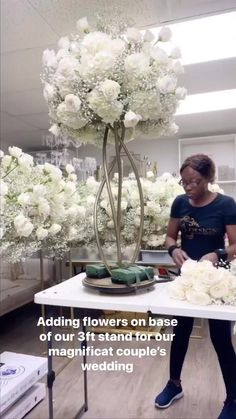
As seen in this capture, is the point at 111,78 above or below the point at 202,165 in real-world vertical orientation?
above

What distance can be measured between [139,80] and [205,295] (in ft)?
2.27

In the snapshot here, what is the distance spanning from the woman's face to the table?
0.49 m

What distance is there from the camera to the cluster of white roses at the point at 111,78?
100 cm

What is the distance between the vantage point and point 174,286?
1042mm

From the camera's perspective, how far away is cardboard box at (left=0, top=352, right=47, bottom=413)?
4.19 ft

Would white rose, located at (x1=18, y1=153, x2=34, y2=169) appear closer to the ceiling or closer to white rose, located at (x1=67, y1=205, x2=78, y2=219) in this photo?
white rose, located at (x1=67, y1=205, x2=78, y2=219)

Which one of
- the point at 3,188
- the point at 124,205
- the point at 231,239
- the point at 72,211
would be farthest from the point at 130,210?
the point at 3,188

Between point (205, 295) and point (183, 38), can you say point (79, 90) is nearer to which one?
point (205, 295)

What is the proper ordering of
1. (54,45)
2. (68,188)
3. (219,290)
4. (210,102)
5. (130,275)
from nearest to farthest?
(219,290)
(130,275)
(68,188)
(54,45)
(210,102)

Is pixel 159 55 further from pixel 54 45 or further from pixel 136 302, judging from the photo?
pixel 54 45

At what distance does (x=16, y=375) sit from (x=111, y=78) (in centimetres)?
126

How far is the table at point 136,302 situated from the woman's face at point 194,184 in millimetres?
493

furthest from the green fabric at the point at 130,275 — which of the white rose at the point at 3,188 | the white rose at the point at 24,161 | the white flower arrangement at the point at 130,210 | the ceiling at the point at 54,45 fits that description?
the ceiling at the point at 54,45

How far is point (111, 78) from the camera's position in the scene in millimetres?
1022
